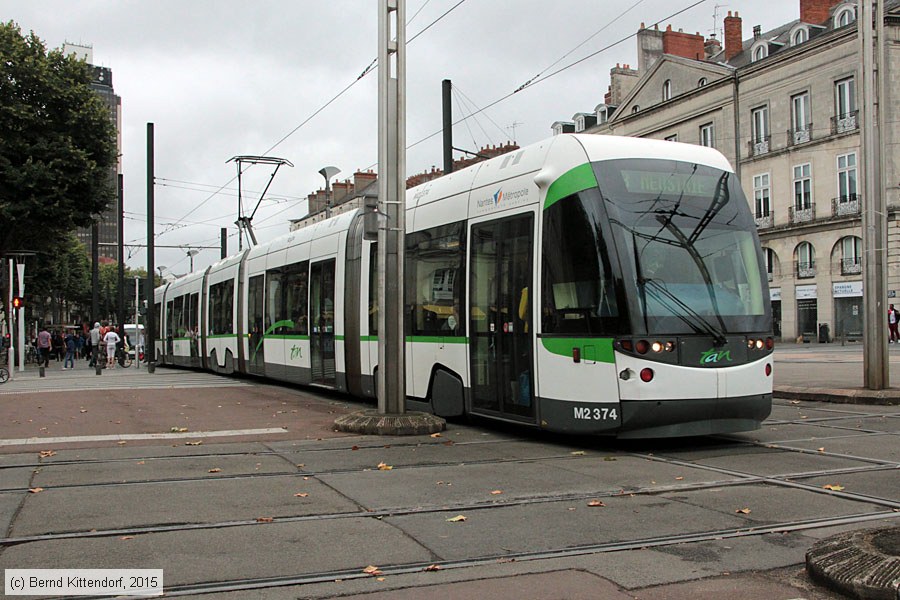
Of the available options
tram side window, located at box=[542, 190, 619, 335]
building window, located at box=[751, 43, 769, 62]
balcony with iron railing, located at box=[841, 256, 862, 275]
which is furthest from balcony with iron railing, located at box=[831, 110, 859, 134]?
tram side window, located at box=[542, 190, 619, 335]

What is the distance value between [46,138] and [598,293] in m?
28.7

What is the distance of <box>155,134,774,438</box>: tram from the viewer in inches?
349

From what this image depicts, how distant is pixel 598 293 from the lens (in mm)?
8945

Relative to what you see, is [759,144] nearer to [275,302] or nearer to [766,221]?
[766,221]

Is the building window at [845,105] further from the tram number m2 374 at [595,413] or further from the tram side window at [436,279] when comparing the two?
the tram number m2 374 at [595,413]

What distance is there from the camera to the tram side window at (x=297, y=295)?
17562 mm

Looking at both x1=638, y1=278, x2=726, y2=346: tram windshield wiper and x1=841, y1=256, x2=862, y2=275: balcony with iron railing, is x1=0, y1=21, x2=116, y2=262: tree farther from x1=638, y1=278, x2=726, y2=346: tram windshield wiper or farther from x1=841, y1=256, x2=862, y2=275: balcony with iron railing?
x1=841, y1=256, x2=862, y2=275: balcony with iron railing

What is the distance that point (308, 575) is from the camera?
4.94 m

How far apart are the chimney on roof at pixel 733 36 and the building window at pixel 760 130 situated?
7.07 meters

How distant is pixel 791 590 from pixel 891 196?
43257 millimetres

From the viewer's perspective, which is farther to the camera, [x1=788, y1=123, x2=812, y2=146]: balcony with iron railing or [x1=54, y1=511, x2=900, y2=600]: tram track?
[x1=788, y1=123, x2=812, y2=146]: balcony with iron railing

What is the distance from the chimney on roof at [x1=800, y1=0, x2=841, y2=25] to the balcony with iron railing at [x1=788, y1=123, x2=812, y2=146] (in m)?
6.26

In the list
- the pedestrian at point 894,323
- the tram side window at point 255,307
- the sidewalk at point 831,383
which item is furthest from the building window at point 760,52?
the tram side window at point 255,307

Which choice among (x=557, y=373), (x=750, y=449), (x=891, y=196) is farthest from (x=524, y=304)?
(x=891, y=196)
